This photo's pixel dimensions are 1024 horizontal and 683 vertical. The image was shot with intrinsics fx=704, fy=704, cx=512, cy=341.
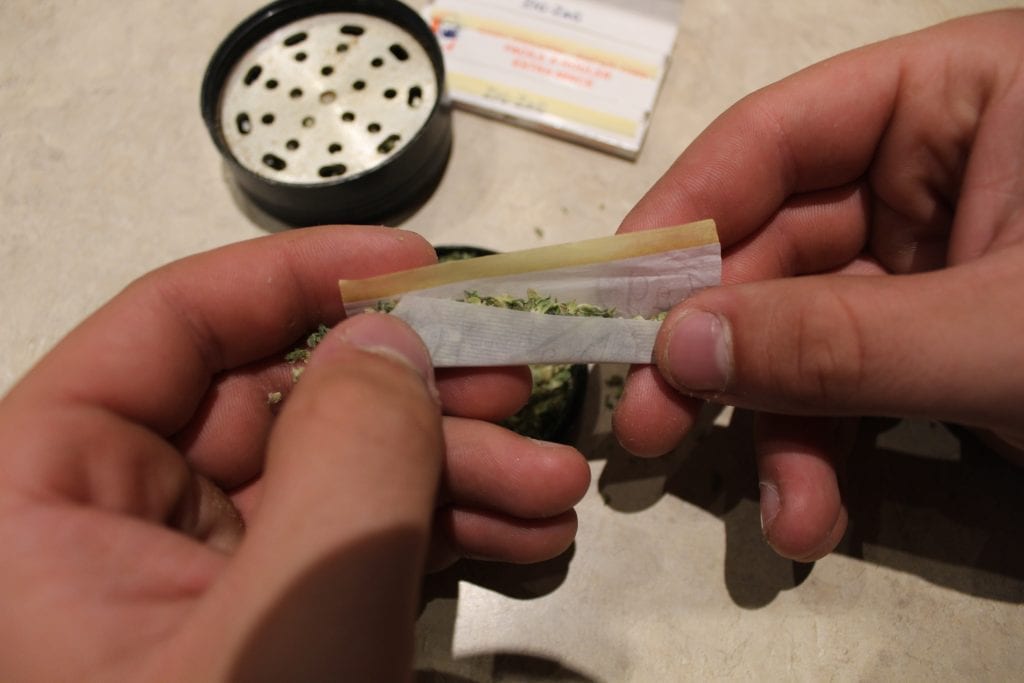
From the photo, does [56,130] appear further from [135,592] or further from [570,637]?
[570,637]

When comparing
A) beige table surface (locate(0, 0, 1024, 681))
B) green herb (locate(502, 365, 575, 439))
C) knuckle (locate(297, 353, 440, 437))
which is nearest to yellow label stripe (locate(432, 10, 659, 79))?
beige table surface (locate(0, 0, 1024, 681))

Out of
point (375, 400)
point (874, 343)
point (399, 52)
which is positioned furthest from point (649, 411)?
point (399, 52)

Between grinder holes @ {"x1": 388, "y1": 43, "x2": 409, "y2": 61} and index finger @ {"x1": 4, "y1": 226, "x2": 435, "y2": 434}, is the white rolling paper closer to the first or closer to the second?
index finger @ {"x1": 4, "y1": 226, "x2": 435, "y2": 434}

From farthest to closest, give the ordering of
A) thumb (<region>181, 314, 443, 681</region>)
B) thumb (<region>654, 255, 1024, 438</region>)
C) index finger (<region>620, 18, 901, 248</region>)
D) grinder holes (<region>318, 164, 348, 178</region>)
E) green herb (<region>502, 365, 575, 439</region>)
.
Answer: grinder holes (<region>318, 164, 348, 178</region>), green herb (<region>502, 365, 575, 439</region>), index finger (<region>620, 18, 901, 248</region>), thumb (<region>654, 255, 1024, 438</region>), thumb (<region>181, 314, 443, 681</region>)

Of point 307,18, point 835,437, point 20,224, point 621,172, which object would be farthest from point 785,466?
point 20,224

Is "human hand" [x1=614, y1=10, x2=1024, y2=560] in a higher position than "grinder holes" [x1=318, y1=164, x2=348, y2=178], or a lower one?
higher

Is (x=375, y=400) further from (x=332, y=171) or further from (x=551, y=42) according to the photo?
(x=551, y=42)

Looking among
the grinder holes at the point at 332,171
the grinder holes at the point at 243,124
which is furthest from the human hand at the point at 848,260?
the grinder holes at the point at 243,124

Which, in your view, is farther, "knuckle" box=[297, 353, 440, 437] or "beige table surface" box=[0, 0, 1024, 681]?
"beige table surface" box=[0, 0, 1024, 681]
